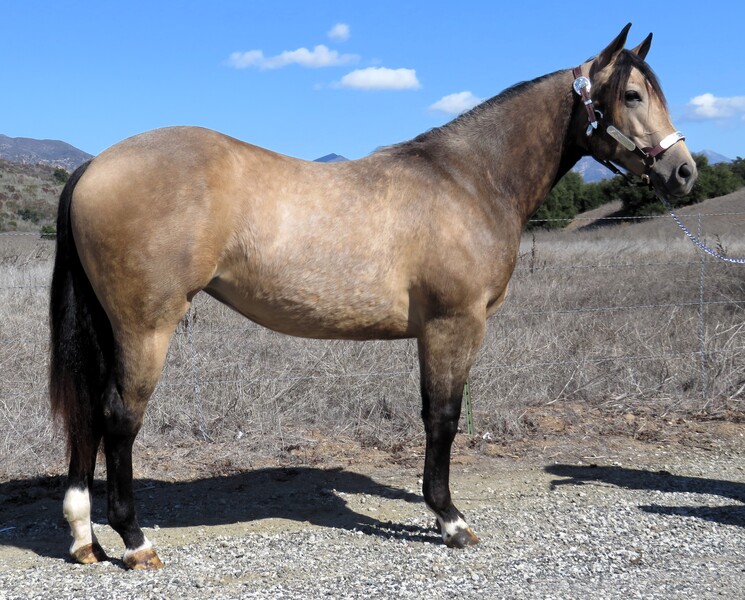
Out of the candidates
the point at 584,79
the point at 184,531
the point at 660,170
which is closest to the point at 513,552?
the point at 184,531

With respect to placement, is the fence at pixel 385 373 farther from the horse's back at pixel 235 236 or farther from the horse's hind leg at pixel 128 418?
the horse's back at pixel 235 236

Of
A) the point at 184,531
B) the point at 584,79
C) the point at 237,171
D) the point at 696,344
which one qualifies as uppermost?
the point at 584,79

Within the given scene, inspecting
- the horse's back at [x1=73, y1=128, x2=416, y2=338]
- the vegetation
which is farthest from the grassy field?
the vegetation

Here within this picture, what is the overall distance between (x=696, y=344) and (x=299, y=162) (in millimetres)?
5535

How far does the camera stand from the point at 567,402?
6.85 meters

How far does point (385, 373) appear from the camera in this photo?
6531 mm

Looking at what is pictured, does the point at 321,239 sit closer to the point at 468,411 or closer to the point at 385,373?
the point at 468,411

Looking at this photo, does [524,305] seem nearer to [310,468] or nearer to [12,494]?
[310,468]

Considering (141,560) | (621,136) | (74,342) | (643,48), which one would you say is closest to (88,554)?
(141,560)

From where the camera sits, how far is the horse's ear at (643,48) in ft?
13.6

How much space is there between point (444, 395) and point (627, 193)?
28.5 metres

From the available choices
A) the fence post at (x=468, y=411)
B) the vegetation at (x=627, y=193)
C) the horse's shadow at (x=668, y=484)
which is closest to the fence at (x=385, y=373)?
the fence post at (x=468, y=411)

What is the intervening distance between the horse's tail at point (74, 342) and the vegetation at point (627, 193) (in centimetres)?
2524

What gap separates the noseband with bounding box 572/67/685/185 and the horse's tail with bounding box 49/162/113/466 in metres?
2.72
